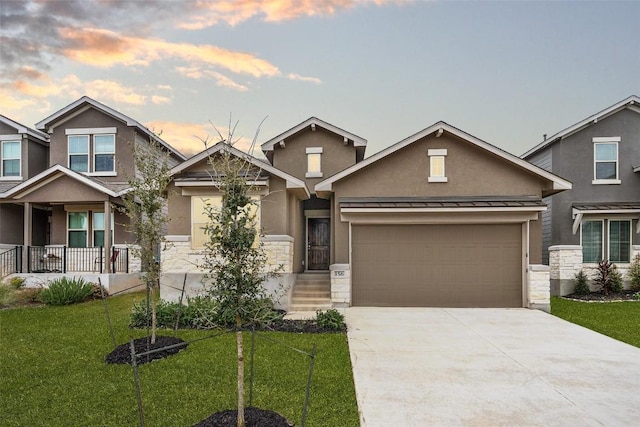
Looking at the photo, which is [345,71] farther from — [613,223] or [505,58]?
[613,223]

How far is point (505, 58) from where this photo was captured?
1462cm

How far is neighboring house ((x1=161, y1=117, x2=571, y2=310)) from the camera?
12.5 m

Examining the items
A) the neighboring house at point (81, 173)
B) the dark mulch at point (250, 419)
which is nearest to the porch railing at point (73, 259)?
the neighboring house at point (81, 173)

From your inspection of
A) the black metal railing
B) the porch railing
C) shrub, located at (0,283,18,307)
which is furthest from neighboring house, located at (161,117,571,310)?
the black metal railing

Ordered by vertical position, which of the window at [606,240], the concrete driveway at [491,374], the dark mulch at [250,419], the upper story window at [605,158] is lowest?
the concrete driveway at [491,374]

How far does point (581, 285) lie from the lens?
1541 cm

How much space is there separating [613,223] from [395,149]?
10033mm

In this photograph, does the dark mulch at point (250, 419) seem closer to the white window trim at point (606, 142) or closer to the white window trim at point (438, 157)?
the white window trim at point (438, 157)

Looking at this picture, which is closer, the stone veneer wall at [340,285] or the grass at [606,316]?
the grass at [606,316]

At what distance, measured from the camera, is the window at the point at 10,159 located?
1722 cm

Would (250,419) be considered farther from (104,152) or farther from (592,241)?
(592,241)

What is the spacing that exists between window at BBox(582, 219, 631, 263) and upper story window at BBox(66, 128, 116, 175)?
19.1 meters

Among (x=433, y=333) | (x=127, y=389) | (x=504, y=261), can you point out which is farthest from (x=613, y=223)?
(x=127, y=389)

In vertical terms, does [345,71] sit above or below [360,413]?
above
